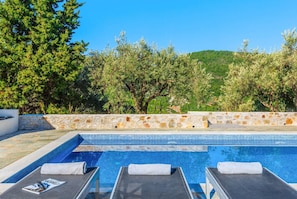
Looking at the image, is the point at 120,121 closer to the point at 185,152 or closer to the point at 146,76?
the point at 146,76

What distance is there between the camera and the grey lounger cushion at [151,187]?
352 cm

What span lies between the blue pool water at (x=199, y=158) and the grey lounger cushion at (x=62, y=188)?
2.25m

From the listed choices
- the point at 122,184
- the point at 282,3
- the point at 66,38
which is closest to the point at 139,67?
the point at 66,38

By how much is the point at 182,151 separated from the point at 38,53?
8.55 meters

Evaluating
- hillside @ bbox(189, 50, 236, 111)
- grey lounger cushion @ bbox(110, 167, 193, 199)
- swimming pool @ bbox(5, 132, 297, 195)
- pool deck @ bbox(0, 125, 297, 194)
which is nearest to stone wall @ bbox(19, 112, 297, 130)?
pool deck @ bbox(0, 125, 297, 194)

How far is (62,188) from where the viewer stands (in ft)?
12.3

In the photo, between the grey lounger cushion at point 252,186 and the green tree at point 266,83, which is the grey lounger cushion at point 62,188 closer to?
the grey lounger cushion at point 252,186

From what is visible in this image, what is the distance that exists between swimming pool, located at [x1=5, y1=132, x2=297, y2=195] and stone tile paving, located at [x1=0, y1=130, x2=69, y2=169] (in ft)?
1.92

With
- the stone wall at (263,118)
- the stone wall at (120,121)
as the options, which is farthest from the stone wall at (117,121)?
the stone wall at (263,118)

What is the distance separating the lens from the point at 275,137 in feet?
32.6

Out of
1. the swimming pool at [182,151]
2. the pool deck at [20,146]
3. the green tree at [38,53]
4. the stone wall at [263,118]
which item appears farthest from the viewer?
the green tree at [38,53]

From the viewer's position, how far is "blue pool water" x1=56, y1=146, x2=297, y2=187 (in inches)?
274

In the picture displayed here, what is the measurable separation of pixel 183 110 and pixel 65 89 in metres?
6.34

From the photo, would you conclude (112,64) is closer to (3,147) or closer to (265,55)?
(3,147)
